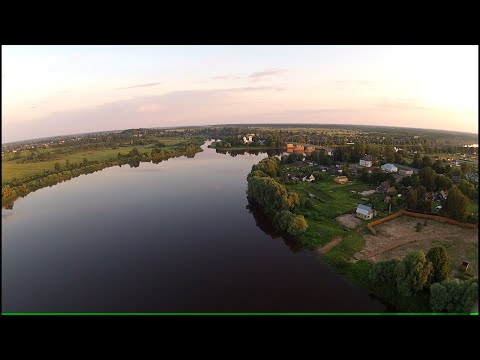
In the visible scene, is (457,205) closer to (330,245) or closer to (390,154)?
(330,245)

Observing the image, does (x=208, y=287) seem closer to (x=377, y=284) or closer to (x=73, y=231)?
(x=377, y=284)

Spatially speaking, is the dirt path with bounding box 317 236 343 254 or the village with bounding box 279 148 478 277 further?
the dirt path with bounding box 317 236 343 254

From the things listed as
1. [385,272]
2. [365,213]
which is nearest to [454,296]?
[385,272]

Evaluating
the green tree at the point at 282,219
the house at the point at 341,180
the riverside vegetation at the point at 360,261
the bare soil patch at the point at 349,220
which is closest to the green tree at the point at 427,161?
the riverside vegetation at the point at 360,261

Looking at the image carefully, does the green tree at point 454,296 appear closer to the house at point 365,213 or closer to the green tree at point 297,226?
the green tree at point 297,226

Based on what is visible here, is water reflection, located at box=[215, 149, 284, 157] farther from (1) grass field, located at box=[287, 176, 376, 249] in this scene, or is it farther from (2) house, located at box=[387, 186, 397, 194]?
(2) house, located at box=[387, 186, 397, 194]

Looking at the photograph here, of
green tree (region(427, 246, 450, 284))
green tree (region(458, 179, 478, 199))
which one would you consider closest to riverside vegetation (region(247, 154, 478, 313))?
→ green tree (region(427, 246, 450, 284))

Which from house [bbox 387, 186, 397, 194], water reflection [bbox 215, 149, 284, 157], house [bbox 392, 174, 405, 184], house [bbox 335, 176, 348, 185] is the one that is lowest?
house [bbox 387, 186, 397, 194]
